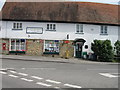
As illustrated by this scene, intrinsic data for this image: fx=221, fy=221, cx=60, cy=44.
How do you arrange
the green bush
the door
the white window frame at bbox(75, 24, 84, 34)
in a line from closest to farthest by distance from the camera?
the green bush, the white window frame at bbox(75, 24, 84, 34), the door

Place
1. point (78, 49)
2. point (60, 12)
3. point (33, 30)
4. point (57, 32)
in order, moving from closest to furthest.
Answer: point (33, 30) → point (57, 32) → point (78, 49) → point (60, 12)

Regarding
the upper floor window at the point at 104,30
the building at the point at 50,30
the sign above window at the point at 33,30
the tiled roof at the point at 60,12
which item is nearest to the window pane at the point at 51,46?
the building at the point at 50,30

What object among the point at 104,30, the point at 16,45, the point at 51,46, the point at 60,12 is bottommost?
the point at 51,46

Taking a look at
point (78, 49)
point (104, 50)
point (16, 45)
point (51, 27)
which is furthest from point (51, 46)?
point (104, 50)

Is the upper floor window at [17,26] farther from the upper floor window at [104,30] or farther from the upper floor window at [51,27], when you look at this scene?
the upper floor window at [104,30]

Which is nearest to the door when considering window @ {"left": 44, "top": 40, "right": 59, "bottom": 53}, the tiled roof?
window @ {"left": 44, "top": 40, "right": 59, "bottom": 53}

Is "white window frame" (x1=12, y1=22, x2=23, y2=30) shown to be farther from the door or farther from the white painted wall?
the door

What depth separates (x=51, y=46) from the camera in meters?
28.5

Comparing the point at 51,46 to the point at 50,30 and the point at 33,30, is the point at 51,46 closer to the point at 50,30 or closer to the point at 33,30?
the point at 50,30

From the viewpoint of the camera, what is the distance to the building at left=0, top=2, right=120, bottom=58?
92.0ft

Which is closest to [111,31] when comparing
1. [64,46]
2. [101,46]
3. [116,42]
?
[116,42]

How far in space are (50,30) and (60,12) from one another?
9.63 feet

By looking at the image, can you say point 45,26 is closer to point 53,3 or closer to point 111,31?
point 53,3

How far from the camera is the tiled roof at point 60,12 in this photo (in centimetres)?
2839
